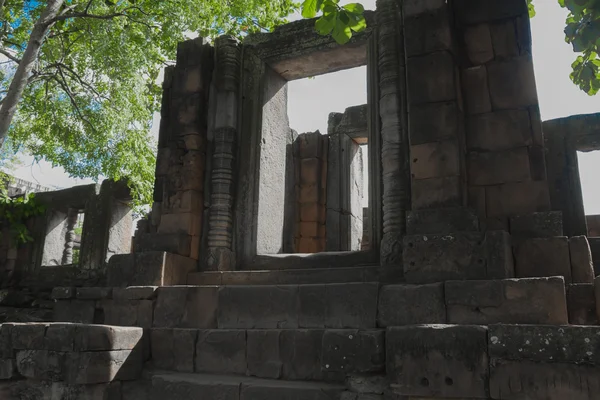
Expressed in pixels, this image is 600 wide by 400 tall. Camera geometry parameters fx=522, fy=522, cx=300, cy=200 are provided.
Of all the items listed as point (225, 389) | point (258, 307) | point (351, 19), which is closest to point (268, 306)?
point (258, 307)

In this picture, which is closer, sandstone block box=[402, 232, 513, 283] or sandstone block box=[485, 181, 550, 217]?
sandstone block box=[402, 232, 513, 283]

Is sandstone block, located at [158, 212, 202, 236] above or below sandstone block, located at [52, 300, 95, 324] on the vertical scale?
above

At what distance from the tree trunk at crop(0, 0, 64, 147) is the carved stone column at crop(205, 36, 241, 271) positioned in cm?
412

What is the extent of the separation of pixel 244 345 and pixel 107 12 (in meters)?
10.6

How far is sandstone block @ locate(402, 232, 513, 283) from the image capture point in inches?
159

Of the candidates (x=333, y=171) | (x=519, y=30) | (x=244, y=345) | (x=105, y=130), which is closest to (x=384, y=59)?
(x=519, y=30)

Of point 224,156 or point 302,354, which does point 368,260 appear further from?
point 224,156

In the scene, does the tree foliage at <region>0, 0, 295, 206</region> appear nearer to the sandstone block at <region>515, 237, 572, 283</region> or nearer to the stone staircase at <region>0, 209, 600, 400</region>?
the stone staircase at <region>0, 209, 600, 400</region>

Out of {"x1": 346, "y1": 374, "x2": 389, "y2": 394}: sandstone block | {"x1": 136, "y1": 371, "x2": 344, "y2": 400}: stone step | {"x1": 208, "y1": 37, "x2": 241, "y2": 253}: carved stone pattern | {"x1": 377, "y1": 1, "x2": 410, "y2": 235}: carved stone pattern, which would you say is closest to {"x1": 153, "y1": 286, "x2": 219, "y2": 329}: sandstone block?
{"x1": 136, "y1": 371, "x2": 344, "y2": 400}: stone step

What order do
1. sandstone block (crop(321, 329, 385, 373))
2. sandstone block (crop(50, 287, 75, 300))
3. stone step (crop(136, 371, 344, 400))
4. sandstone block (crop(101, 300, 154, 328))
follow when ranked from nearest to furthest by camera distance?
sandstone block (crop(321, 329, 385, 373)) → stone step (crop(136, 371, 344, 400)) → sandstone block (crop(101, 300, 154, 328)) → sandstone block (crop(50, 287, 75, 300))

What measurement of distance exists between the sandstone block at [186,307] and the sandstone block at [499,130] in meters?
2.80

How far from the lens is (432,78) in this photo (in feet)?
15.6

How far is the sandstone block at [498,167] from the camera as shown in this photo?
4.52 metres

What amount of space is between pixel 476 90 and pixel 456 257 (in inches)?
66.3
